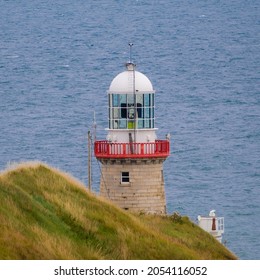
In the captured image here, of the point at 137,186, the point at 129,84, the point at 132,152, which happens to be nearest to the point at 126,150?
the point at 132,152

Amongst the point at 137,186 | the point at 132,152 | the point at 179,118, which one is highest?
the point at 179,118

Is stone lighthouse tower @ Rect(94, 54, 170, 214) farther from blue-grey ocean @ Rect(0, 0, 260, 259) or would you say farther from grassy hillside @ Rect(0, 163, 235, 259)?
blue-grey ocean @ Rect(0, 0, 260, 259)

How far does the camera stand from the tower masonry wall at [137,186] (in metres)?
39.0

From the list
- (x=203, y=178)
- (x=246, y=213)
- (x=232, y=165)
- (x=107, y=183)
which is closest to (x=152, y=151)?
(x=107, y=183)

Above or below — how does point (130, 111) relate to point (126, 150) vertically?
above

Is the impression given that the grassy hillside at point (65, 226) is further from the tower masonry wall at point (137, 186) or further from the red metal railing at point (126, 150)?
the red metal railing at point (126, 150)

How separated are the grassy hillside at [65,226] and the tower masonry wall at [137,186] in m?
6.47

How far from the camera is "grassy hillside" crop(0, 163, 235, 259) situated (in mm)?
24188

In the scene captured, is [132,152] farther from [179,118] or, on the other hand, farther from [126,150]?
[179,118]

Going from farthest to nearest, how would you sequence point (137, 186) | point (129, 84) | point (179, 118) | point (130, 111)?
point (179, 118) < point (129, 84) < point (130, 111) < point (137, 186)

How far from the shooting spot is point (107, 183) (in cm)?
3947

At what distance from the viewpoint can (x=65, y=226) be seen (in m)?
26.9

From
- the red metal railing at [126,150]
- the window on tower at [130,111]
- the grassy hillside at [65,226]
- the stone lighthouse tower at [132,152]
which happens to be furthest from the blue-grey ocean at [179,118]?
the grassy hillside at [65,226]

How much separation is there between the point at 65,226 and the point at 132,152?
12.5 m
